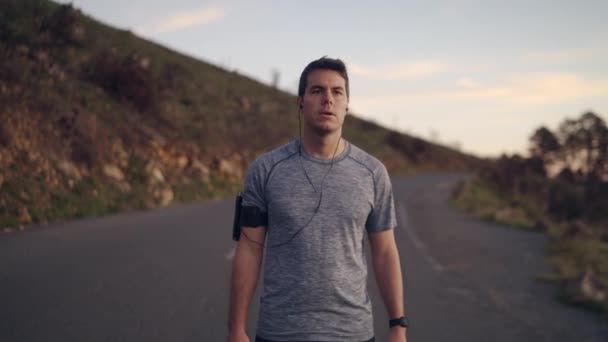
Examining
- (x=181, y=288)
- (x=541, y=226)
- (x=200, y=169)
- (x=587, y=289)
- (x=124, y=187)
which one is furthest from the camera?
(x=200, y=169)

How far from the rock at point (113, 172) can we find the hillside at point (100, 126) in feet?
0.14

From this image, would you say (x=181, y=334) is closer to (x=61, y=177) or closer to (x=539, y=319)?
(x=539, y=319)

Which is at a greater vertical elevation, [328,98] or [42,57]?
[42,57]

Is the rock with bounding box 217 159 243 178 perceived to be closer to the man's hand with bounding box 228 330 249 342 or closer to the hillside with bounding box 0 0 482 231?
the hillside with bounding box 0 0 482 231

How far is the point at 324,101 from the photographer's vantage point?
272cm

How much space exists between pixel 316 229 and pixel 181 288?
5.45 meters

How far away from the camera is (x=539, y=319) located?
7.50 meters

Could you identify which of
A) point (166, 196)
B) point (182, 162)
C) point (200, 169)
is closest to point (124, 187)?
point (166, 196)

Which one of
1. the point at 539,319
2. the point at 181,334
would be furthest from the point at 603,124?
the point at 181,334

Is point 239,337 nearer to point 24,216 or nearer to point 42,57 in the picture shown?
point 24,216

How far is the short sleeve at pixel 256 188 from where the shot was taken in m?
2.69

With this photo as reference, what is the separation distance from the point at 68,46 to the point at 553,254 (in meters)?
21.0

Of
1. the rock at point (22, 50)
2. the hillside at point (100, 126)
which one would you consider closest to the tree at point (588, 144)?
the hillside at point (100, 126)

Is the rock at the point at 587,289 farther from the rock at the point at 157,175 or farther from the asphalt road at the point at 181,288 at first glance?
the rock at the point at 157,175
